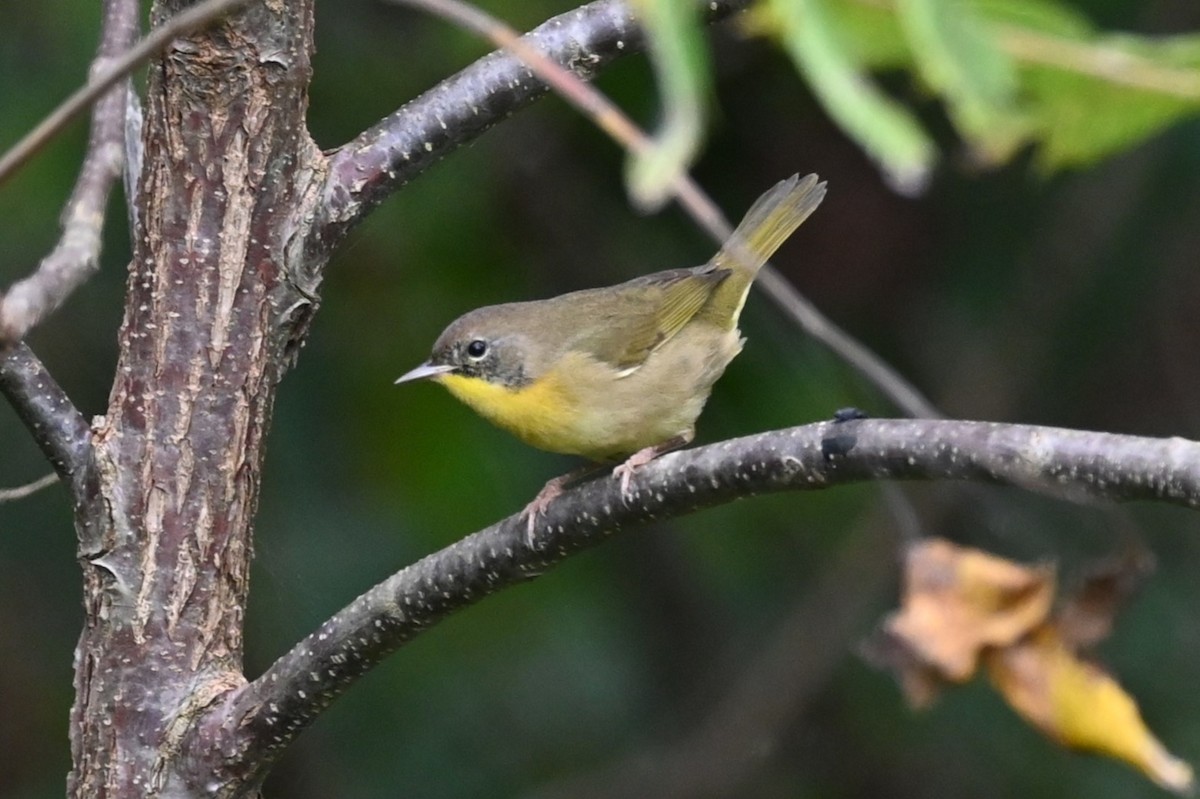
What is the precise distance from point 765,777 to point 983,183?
231 cm

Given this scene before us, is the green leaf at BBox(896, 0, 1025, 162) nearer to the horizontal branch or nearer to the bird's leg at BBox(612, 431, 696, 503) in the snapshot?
the horizontal branch

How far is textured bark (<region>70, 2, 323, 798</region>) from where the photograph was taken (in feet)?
7.01

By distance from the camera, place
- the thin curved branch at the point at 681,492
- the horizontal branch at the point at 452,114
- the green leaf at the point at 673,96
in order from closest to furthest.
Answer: the green leaf at the point at 673,96 → the thin curved branch at the point at 681,492 → the horizontal branch at the point at 452,114

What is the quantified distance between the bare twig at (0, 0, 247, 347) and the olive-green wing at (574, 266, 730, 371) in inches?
86.7

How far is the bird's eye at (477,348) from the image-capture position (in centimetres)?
382

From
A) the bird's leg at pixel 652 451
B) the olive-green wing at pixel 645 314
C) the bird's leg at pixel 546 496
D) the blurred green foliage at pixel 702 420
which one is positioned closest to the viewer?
the bird's leg at pixel 546 496

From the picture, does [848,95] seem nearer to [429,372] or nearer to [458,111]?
[458,111]

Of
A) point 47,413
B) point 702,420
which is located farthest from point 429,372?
point 47,413

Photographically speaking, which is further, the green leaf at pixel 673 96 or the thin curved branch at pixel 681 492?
the thin curved branch at pixel 681 492

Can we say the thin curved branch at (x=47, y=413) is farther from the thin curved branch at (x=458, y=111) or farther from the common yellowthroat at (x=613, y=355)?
the common yellowthroat at (x=613, y=355)

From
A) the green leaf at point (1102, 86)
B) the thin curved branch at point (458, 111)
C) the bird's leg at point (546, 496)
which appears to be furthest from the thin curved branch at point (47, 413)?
the green leaf at point (1102, 86)

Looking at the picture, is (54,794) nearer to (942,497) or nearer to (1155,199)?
(942,497)

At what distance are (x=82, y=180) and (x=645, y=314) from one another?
2579 mm

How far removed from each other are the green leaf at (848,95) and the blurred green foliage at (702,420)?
3454 mm
